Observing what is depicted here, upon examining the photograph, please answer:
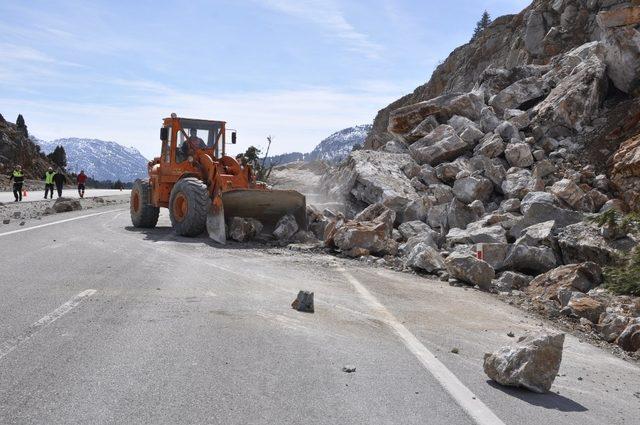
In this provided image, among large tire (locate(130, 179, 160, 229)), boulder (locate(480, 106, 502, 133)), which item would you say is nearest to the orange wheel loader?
large tire (locate(130, 179, 160, 229))

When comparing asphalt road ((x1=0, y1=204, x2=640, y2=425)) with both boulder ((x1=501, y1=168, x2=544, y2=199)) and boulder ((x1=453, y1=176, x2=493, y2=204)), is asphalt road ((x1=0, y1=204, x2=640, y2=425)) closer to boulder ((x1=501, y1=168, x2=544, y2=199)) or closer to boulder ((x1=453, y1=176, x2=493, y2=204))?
boulder ((x1=501, y1=168, x2=544, y2=199))

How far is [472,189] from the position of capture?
15609 millimetres

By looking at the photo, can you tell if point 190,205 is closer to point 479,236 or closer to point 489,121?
point 479,236

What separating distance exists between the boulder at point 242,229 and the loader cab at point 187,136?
2363 mm

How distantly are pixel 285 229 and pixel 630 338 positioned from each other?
894cm

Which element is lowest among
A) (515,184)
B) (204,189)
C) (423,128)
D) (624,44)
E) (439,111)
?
(204,189)

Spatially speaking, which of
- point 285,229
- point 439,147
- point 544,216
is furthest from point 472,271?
point 439,147

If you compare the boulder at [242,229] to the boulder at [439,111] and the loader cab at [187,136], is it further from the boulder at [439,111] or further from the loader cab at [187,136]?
the boulder at [439,111]

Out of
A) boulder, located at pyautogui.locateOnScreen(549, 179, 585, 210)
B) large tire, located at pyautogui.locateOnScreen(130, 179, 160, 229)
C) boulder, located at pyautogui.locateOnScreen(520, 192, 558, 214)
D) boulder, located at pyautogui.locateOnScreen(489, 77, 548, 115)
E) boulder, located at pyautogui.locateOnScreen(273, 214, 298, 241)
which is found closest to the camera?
boulder, located at pyautogui.locateOnScreen(520, 192, 558, 214)

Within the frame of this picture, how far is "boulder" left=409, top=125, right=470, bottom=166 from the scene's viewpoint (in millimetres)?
18344

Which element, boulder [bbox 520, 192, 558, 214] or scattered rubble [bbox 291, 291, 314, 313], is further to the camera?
boulder [bbox 520, 192, 558, 214]

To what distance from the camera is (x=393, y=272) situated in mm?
11242

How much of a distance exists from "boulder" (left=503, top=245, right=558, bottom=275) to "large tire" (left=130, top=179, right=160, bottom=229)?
9719 mm

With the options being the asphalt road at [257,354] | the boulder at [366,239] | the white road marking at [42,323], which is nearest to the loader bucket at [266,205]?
the boulder at [366,239]
